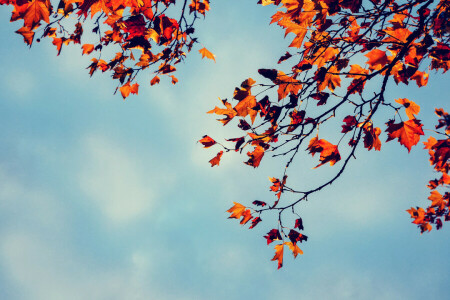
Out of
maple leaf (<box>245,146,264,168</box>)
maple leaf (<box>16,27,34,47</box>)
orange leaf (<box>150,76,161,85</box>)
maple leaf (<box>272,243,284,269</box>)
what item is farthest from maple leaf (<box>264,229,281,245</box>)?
maple leaf (<box>16,27,34,47</box>)

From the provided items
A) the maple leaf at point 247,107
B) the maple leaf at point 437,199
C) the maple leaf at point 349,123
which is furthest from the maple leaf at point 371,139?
the maple leaf at point 437,199

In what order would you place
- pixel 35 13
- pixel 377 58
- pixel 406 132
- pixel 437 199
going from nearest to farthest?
pixel 35 13
pixel 406 132
pixel 377 58
pixel 437 199

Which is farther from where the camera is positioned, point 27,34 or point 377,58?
point 27,34

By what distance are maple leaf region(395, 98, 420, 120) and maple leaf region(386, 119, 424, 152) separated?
313mm

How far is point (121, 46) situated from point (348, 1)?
269 centimetres

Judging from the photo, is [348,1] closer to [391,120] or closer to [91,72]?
[391,120]

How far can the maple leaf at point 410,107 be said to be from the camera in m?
2.49

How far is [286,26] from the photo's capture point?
7.73ft

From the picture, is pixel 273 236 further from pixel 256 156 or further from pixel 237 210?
pixel 256 156

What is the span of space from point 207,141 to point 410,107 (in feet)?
6.70

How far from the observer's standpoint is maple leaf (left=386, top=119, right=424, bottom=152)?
228 centimetres

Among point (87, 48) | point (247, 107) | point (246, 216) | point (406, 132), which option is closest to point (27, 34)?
point (87, 48)

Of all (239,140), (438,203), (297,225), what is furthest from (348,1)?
(438,203)

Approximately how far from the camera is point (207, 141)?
277 centimetres
